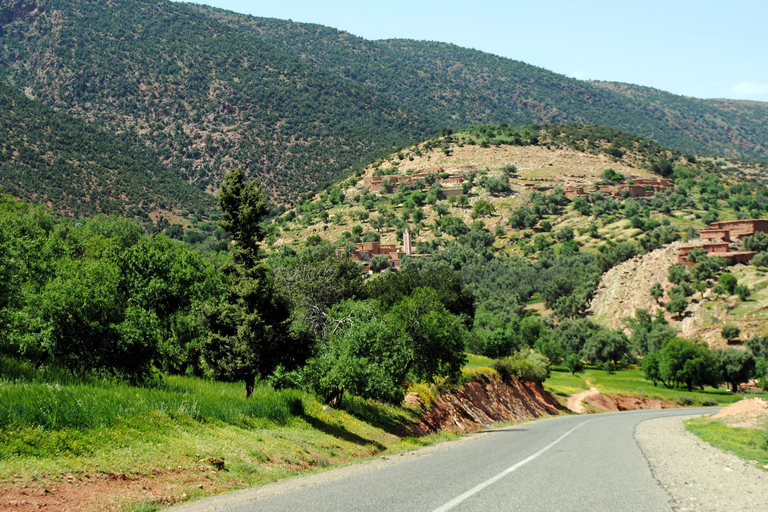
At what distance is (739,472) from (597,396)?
49.7 meters

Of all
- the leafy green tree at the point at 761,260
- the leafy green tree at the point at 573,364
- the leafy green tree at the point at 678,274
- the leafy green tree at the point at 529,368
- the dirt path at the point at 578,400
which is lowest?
the leafy green tree at the point at 573,364

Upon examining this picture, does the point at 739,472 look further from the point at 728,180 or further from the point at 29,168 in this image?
the point at 728,180

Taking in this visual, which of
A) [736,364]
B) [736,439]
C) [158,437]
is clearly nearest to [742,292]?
[736,364]

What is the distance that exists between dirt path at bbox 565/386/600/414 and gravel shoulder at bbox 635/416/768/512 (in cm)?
3578

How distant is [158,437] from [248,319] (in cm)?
862

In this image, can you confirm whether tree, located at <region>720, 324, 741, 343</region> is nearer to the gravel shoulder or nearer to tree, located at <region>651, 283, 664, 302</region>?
tree, located at <region>651, 283, 664, 302</region>

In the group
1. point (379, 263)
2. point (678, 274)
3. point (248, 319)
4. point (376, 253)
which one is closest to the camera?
point (248, 319)

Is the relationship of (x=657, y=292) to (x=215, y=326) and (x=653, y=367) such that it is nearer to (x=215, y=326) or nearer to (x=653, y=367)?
(x=653, y=367)

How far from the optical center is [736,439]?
25062 mm

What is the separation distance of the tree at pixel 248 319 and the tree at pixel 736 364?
252 ft

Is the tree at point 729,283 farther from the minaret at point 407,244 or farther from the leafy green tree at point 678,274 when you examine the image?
the minaret at point 407,244

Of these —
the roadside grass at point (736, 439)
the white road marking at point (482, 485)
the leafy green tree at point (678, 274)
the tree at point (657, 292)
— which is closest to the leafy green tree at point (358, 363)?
the white road marking at point (482, 485)

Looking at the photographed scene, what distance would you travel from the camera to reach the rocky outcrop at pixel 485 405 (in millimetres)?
30797

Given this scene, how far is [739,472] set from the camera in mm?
15164
